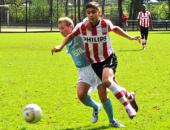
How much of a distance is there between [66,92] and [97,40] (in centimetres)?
441

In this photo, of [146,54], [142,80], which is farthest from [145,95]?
[146,54]

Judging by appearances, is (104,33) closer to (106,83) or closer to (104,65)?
(104,65)

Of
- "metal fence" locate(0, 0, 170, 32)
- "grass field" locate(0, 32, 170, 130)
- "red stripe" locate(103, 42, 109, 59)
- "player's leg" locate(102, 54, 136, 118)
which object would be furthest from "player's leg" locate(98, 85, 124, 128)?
"metal fence" locate(0, 0, 170, 32)

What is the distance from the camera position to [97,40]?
330 inches

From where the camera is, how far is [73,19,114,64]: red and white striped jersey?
838 centimetres

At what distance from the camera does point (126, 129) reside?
8.30 meters

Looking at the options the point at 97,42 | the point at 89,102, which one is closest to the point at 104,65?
the point at 97,42

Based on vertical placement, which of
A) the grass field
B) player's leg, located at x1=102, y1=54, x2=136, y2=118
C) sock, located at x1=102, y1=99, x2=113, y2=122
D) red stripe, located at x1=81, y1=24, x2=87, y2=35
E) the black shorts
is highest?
red stripe, located at x1=81, y1=24, x2=87, y2=35

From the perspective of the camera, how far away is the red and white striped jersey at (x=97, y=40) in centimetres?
838

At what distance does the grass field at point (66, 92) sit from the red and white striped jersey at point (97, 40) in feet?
3.79

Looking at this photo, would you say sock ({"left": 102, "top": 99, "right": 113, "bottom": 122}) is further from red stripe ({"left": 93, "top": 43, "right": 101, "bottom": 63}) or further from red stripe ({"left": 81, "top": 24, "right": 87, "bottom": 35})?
red stripe ({"left": 81, "top": 24, "right": 87, "bottom": 35})

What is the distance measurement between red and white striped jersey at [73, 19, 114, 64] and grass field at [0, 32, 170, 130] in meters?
1.15

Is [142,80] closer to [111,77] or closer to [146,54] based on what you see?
[111,77]

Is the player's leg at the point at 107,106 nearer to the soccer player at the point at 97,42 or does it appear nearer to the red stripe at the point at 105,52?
the soccer player at the point at 97,42
